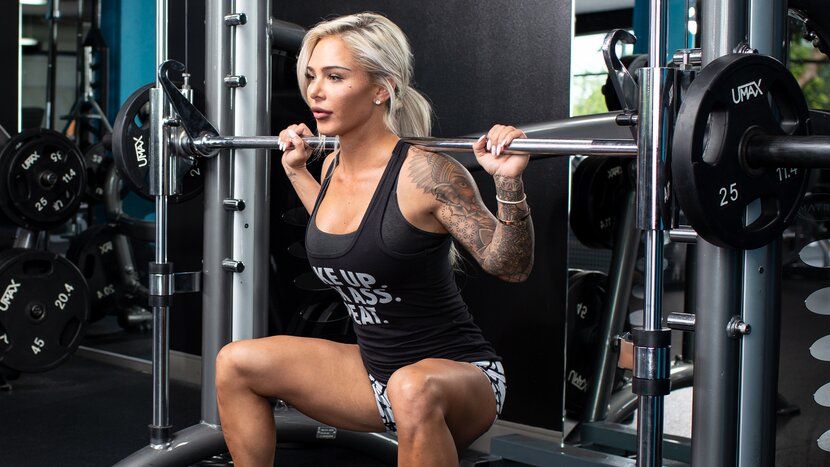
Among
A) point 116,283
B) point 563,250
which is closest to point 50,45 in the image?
point 116,283

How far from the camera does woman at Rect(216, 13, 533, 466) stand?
1760mm

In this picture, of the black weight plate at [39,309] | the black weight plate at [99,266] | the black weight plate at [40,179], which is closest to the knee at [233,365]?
the black weight plate at [39,309]

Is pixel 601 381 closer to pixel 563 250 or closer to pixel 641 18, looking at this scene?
pixel 563 250

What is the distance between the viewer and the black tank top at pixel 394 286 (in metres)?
1.86

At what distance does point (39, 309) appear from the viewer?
333cm

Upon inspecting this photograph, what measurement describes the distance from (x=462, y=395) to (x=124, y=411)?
2046 millimetres

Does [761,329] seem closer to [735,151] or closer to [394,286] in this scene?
[735,151]

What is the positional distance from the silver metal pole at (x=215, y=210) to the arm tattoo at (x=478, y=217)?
84 centimetres

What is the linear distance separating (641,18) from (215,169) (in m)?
1.24

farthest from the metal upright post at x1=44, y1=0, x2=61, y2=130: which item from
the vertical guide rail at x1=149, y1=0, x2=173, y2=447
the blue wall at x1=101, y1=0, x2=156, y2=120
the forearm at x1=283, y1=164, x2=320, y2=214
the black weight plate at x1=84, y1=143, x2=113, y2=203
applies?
the forearm at x1=283, y1=164, x2=320, y2=214

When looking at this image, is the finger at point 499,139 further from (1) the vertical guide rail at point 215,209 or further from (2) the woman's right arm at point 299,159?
(1) the vertical guide rail at point 215,209

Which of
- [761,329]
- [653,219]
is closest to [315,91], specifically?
[653,219]

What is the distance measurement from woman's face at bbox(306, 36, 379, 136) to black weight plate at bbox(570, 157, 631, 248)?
89 cm

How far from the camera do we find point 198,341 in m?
3.89
